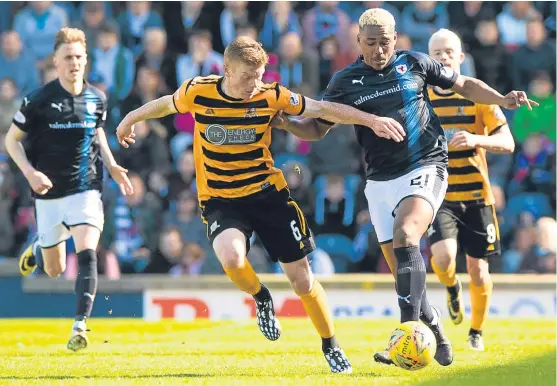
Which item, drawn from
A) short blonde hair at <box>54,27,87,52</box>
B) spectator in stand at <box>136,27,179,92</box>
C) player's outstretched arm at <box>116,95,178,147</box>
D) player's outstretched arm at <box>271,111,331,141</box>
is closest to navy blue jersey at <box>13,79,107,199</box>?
short blonde hair at <box>54,27,87,52</box>

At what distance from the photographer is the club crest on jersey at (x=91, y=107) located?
37.9 feet

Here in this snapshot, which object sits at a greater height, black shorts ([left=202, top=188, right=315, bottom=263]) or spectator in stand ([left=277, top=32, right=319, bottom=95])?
spectator in stand ([left=277, top=32, right=319, bottom=95])

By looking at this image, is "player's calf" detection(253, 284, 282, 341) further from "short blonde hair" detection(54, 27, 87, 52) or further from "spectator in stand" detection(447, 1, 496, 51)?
"spectator in stand" detection(447, 1, 496, 51)

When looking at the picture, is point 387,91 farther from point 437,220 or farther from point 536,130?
point 536,130

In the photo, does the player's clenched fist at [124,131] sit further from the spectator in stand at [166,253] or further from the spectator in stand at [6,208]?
the spectator in stand at [6,208]

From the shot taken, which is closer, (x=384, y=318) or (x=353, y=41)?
(x=384, y=318)

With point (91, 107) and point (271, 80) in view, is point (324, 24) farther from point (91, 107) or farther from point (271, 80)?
point (91, 107)

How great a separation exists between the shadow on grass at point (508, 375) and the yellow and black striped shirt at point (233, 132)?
1985 mm

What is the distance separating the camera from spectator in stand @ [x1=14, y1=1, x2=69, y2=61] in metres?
18.5

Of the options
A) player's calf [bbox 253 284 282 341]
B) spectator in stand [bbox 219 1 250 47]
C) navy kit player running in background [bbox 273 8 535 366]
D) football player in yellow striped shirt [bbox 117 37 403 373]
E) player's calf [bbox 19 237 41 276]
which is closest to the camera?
football player in yellow striped shirt [bbox 117 37 403 373]

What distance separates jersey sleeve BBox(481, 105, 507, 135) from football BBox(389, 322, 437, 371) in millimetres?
3283

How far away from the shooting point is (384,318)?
51.7 feet

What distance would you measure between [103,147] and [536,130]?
8.33m

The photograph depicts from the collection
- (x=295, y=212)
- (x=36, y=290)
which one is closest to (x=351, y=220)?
(x=36, y=290)
